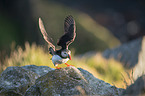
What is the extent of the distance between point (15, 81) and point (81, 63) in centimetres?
451

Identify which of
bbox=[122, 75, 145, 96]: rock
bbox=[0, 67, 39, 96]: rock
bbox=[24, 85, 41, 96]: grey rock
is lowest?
bbox=[122, 75, 145, 96]: rock

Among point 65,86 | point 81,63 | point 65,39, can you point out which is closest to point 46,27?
point 81,63

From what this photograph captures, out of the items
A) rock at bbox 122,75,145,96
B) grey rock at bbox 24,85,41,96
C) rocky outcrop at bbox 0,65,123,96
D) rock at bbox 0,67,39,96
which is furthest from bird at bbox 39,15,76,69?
rock at bbox 122,75,145,96

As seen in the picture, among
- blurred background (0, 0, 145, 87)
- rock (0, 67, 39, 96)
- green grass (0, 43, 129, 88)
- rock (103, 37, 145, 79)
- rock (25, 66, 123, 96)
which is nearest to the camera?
rock (25, 66, 123, 96)

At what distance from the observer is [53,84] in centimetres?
339

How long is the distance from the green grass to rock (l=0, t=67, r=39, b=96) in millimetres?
2214

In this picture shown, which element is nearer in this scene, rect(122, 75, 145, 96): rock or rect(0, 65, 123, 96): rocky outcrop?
rect(122, 75, 145, 96): rock

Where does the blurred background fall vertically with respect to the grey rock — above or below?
above

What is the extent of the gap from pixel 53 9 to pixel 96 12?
6.52m

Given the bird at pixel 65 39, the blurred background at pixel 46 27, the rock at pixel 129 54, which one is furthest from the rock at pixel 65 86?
the blurred background at pixel 46 27

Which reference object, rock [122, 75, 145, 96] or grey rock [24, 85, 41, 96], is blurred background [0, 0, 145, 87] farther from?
rock [122, 75, 145, 96]

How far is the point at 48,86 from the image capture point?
11.1ft

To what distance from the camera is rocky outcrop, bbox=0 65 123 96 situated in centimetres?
332

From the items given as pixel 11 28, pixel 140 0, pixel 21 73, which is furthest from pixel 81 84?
pixel 140 0
